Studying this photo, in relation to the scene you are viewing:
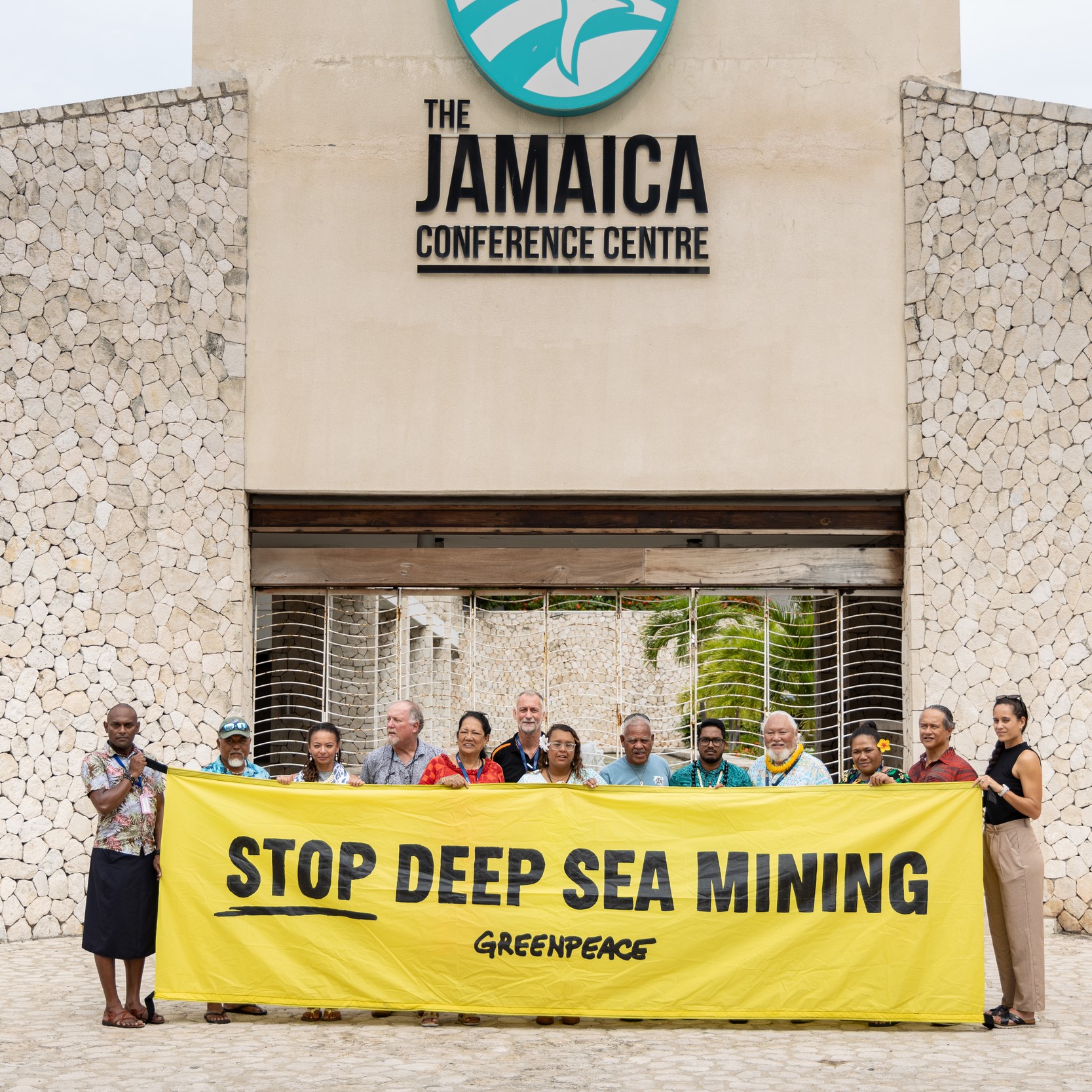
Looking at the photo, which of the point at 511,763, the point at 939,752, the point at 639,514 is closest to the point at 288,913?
the point at 511,763

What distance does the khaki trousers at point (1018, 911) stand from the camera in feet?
23.8

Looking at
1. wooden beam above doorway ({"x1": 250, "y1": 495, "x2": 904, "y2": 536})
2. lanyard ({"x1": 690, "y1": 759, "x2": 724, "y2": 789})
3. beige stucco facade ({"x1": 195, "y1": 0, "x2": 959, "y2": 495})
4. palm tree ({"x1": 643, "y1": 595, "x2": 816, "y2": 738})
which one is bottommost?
lanyard ({"x1": 690, "y1": 759, "x2": 724, "y2": 789})

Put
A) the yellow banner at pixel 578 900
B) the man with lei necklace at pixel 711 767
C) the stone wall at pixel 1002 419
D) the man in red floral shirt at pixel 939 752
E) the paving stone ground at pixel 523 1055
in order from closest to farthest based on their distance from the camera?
the paving stone ground at pixel 523 1055 < the yellow banner at pixel 578 900 < the man in red floral shirt at pixel 939 752 < the man with lei necklace at pixel 711 767 < the stone wall at pixel 1002 419

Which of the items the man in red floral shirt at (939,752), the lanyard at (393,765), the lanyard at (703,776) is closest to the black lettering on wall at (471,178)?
the lanyard at (393,765)

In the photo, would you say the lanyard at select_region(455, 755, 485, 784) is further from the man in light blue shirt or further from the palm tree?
the palm tree

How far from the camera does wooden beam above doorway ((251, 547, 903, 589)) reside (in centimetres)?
1135

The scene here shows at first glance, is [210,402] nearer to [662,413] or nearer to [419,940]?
[662,413]

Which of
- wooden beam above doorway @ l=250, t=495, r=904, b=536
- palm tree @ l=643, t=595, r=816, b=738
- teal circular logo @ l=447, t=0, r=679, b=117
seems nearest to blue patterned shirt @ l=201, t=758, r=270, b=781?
wooden beam above doorway @ l=250, t=495, r=904, b=536

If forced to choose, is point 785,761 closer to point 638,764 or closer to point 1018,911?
point 638,764

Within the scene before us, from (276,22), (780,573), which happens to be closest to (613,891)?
(780,573)

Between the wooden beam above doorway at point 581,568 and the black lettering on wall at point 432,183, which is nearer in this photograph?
the black lettering on wall at point 432,183

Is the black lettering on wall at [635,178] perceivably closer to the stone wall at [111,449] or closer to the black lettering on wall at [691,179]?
the black lettering on wall at [691,179]

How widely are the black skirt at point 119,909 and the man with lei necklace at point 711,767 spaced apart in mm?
3241

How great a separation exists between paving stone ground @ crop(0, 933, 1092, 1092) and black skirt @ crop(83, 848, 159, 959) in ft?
1.45
